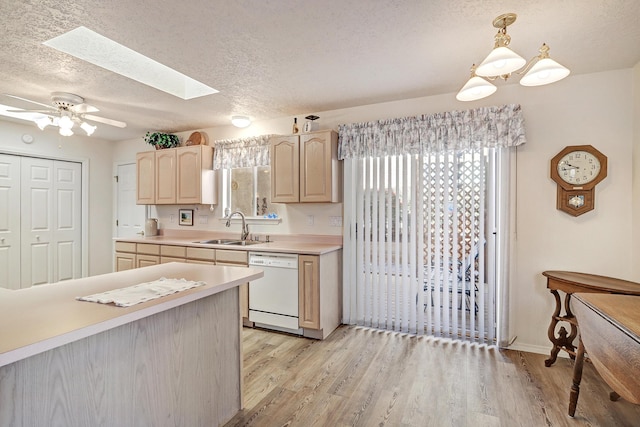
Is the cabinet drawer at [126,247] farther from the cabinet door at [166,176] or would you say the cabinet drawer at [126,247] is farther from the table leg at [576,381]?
the table leg at [576,381]

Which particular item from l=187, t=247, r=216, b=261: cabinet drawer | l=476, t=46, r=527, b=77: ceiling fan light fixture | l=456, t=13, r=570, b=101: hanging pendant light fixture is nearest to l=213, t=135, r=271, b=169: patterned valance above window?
l=187, t=247, r=216, b=261: cabinet drawer

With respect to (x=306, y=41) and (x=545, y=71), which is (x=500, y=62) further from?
(x=306, y=41)

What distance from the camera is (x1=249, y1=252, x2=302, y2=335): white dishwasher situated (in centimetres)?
300

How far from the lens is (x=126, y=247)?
3.95m

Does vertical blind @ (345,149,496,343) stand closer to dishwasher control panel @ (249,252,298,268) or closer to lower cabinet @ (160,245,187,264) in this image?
dishwasher control panel @ (249,252,298,268)

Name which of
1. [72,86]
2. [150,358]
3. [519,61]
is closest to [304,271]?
[150,358]

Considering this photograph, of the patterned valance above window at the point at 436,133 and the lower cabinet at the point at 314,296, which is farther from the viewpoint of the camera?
the lower cabinet at the point at 314,296

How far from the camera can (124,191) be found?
4930 millimetres

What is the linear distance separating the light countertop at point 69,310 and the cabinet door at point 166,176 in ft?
8.20

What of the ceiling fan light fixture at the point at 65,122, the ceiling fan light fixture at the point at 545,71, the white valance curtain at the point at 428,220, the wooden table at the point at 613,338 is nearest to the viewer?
the wooden table at the point at 613,338

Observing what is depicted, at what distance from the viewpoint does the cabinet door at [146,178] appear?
168 inches

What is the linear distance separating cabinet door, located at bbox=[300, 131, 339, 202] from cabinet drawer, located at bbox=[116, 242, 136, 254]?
7.47ft

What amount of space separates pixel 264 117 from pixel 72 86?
1.82 meters

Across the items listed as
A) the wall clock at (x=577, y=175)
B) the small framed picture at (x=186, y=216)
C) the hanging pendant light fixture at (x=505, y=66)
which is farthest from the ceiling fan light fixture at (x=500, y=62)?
the small framed picture at (x=186, y=216)
